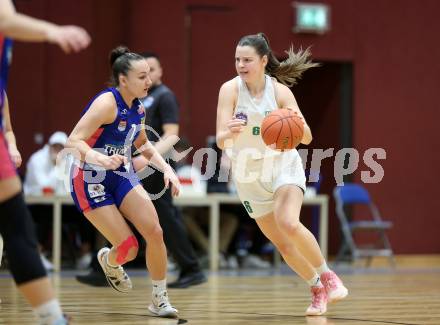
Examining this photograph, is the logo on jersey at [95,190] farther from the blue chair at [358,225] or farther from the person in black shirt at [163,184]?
the blue chair at [358,225]

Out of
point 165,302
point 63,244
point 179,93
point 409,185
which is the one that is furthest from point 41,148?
point 165,302

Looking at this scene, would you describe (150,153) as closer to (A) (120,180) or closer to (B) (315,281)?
(A) (120,180)

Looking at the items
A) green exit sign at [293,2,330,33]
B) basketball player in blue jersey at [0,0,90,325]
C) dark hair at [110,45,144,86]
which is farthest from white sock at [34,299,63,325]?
green exit sign at [293,2,330,33]

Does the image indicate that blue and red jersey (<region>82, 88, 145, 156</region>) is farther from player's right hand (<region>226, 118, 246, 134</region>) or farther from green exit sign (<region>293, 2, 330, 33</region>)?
green exit sign (<region>293, 2, 330, 33</region>)

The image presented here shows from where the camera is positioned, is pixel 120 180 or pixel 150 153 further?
pixel 150 153

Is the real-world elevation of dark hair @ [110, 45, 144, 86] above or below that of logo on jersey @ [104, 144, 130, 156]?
above

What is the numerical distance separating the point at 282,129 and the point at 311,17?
25.3 feet

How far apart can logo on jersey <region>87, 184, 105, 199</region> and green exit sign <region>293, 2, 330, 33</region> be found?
25.9 feet

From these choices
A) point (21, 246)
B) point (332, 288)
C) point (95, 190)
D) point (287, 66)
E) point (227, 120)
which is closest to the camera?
point (21, 246)

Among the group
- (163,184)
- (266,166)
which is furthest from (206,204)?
(266,166)

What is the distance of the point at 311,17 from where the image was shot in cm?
1286

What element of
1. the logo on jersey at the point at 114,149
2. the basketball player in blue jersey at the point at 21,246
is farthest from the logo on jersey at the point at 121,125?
the basketball player in blue jersey at the point at 21,246

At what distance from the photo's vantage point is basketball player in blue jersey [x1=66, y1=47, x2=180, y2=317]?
545 centimetres

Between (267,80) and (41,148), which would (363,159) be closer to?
(41,148)
